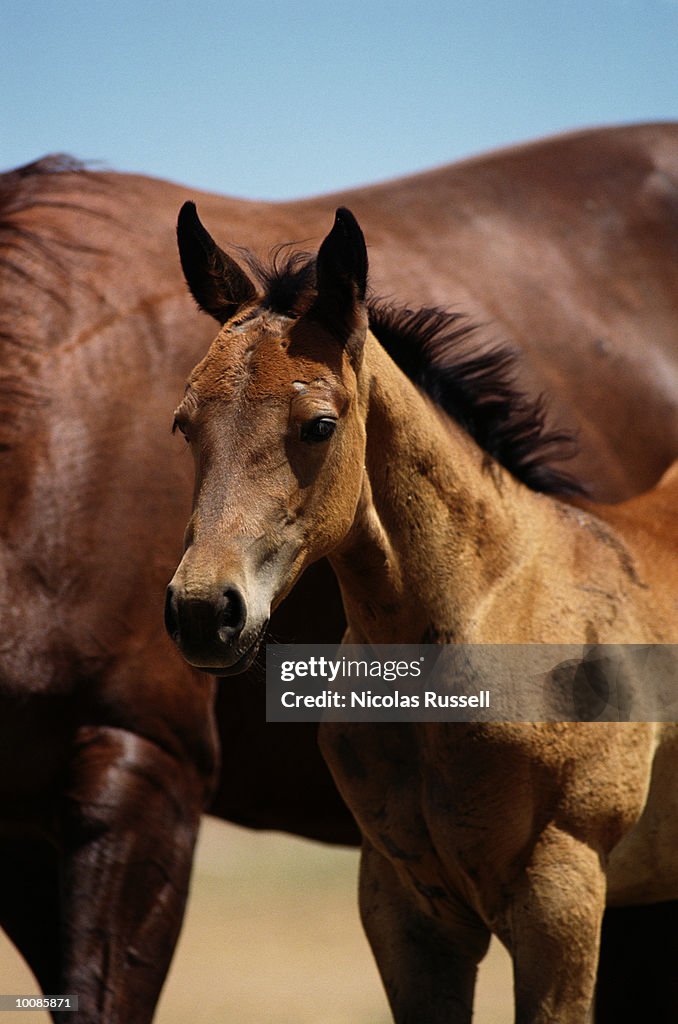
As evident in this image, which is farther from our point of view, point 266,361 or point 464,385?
point 464,385

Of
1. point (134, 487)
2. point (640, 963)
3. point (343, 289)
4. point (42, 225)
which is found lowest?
point (640, 963)

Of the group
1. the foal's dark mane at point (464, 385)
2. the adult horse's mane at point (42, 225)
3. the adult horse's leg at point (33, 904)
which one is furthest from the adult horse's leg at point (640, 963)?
the adult horse's mane at point (42, 225)

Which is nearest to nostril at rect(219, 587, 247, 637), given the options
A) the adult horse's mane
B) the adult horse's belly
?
the adult horse's belly

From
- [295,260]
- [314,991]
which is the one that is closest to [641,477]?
[295,260]

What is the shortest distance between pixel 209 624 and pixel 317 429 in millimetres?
416

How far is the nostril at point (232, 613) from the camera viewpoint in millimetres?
2240

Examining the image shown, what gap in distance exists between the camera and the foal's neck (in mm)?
2668

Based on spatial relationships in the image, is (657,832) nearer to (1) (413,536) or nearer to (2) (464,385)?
(1) (413,536)

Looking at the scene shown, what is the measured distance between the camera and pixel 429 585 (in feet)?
8.87

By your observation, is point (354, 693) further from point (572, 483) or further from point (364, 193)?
point (364, 193)

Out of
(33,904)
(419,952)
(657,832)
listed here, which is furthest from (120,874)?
(657,832)

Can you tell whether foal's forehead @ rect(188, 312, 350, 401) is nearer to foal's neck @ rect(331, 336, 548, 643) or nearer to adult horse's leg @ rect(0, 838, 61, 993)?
foal's neck @ rect(331, 336, 548, 643)

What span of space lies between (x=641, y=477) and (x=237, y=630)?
2.37 meters

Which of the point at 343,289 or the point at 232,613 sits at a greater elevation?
the point at 343,289
